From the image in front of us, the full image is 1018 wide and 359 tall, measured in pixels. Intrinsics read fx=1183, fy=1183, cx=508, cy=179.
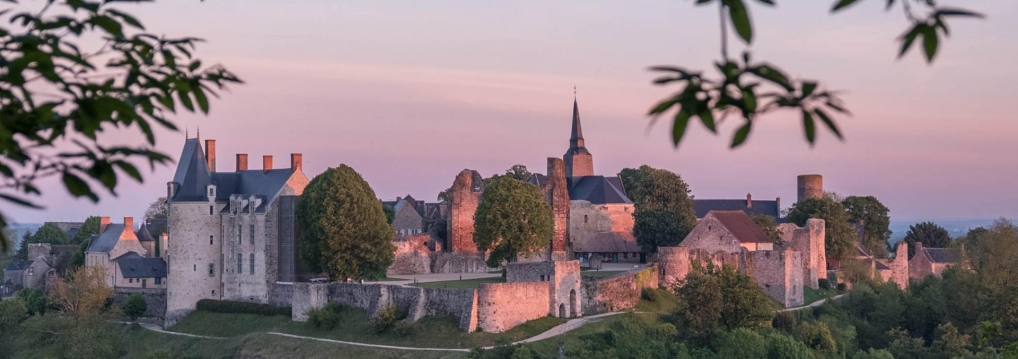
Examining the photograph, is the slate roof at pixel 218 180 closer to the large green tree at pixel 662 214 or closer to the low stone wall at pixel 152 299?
the low stone wall at pixel 152 299

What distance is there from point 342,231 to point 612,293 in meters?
10.8

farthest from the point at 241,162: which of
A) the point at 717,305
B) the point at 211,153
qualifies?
the point at 717,305

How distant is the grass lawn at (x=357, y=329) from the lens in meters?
38.6

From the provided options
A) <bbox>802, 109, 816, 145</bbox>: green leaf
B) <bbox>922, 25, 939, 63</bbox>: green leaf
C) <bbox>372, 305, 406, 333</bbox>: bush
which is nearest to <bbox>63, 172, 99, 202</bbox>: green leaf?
<bbox>802, 109, 816, 145</bbox>: green leaf

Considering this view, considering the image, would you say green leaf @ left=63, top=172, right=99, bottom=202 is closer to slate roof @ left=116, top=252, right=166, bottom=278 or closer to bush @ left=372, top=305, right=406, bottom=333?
bush @ left=372, top=305, right=406, bottom=333

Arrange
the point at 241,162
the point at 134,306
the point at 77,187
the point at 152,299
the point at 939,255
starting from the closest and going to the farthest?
1. the point at 77,187
2. the point at 134,306
3. the point at 241,162
4. the point at 152,299
5. the point at 939,255

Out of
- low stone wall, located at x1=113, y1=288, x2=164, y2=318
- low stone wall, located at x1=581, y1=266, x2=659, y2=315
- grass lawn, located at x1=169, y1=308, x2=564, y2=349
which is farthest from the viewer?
low stone wall, located at x1=113, y1=288, x2=164, y2=318

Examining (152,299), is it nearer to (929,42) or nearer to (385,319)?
(385,319)

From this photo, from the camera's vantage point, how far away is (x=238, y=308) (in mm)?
47125

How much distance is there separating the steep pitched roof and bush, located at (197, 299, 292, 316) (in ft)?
134

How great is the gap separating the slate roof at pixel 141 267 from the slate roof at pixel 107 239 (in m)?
2.30

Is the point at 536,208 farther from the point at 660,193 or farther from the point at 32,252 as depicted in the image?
the point at 32,252

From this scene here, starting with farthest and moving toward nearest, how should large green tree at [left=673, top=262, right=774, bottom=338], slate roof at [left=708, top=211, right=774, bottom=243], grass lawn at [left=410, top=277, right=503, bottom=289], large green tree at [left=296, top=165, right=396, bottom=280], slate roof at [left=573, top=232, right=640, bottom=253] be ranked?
slate roof at [left=573, top=232, right=640, bottom=253] < slate roof at [left=708, top=211, right=774, bottom=243] < large green tree at [left=296, top=165, right=396, bottom=280] < grass lawn at [left=410, top=277, right=503, bottom=289] < large green tree at [left=673, top=262, right=774, bottom=338]

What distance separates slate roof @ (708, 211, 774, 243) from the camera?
5022 cm
